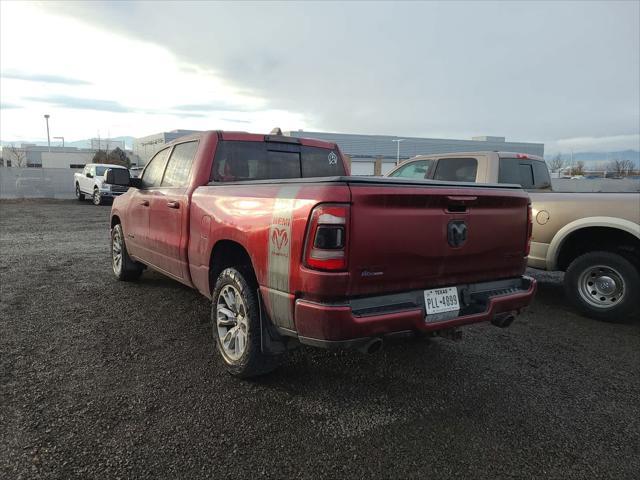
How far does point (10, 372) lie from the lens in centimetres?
346

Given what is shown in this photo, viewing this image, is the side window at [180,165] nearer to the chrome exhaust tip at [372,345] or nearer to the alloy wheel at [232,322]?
the alloy wheel at [232,322]

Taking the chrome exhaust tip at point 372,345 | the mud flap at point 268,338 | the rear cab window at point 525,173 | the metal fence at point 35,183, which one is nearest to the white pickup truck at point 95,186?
the metal fence at point 35,183

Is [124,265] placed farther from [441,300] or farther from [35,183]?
[35,183]

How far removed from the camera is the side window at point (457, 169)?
21.9 ft

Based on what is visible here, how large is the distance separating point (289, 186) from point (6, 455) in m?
2.19

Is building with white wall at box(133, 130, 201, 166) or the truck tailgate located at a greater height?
building with white wall at box(133, 130, 201, 166)

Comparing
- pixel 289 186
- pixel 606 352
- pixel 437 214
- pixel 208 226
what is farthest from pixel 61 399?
pixel 606 352

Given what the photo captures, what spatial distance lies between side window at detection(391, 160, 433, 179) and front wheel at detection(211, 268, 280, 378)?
453 centimetres

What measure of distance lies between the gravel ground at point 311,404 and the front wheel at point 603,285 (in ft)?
0.78

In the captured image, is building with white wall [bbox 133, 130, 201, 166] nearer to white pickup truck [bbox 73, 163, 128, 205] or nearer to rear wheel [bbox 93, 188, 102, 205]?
white pickup truck [bbox 73, 163, 128, 205]

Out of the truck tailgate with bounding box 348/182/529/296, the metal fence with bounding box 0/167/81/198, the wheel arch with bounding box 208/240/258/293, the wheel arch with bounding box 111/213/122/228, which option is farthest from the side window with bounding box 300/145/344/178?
the metal fence with bounding box 0/167/81/198

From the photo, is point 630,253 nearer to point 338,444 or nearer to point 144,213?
point 338,444

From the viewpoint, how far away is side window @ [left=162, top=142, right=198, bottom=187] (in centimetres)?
440

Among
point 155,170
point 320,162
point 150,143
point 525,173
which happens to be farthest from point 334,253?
point 150,143
